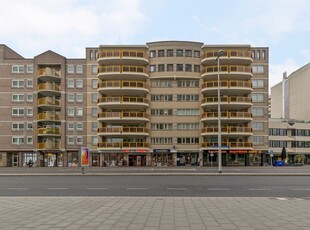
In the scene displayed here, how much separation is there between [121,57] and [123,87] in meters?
5.37

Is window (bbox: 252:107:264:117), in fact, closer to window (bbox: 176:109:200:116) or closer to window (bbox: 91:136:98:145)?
window (bbox: 176:109:200:116)

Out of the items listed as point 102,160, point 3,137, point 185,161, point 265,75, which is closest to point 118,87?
point 102,160

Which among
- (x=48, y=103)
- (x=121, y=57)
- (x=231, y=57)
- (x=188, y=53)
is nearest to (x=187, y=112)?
(x=188, y=53)

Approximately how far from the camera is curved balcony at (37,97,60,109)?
54.6 metres

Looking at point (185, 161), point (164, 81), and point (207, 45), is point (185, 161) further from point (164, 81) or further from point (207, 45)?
point (207, 45)

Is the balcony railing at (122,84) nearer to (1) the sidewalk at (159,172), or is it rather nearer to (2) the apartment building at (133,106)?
(2) the apartment building at (133,106)

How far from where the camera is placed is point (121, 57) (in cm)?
5438

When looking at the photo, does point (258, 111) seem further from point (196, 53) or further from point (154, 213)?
point (154, 213)

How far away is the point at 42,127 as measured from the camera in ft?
183

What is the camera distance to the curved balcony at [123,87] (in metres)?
53.5

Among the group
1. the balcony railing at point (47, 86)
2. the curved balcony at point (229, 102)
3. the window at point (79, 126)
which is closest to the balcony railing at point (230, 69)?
the curved balcony at point (229, 102)

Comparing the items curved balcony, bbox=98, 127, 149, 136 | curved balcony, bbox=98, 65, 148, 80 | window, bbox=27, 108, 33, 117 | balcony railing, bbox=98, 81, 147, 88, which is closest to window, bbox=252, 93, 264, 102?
curved balcony, bbox=98, 65, 148, 80

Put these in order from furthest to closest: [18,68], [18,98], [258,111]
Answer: [258,111] → [18,68] → [18,98]

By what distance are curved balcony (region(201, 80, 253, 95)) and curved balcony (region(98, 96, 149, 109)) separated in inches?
424
